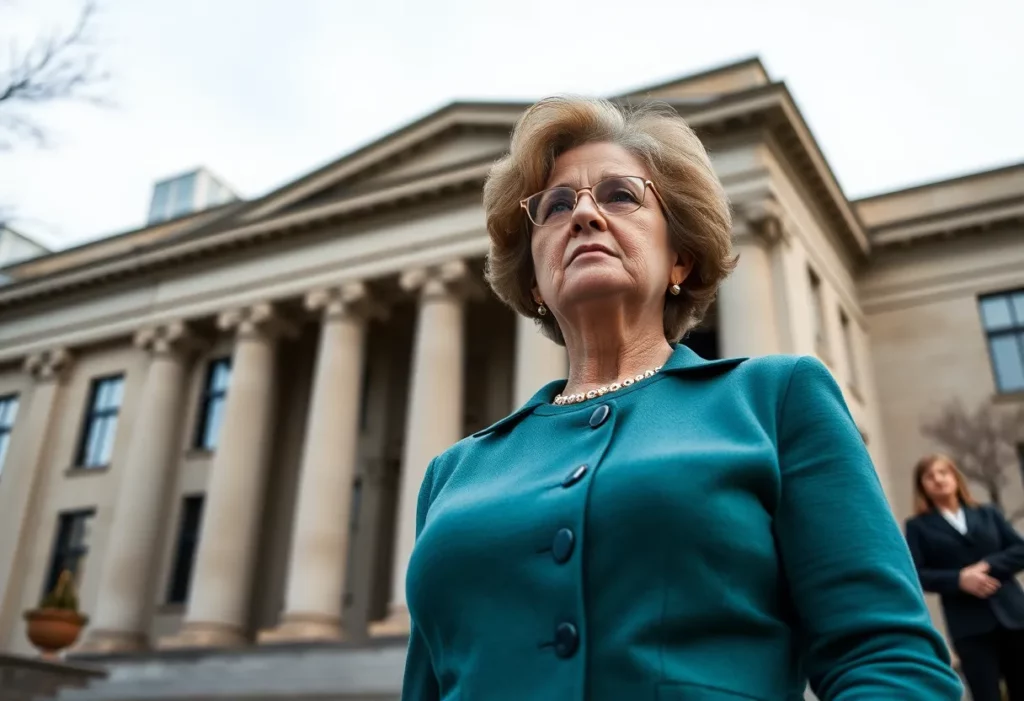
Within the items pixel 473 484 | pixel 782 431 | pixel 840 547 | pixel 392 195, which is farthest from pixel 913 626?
pixel 392 195

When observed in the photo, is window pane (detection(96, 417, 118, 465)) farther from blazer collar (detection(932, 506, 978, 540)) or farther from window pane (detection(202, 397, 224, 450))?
blazer collar (detection(932, 506, 978, 540))

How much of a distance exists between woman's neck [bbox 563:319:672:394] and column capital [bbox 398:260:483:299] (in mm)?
20102

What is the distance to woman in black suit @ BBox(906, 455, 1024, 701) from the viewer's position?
648 cm

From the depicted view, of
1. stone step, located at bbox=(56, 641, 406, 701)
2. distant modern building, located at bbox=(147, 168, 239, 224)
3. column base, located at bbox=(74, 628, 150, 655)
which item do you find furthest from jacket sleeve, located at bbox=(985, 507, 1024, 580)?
distant modern building, located at bbox=(147, 168, 239, 224)

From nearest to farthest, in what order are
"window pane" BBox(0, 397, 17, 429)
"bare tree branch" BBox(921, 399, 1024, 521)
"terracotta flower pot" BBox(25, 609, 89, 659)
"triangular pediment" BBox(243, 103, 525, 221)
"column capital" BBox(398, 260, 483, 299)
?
"bare tree branch" BBox(921, 399, 1024, 521) < "terracotta flower pot" BBox(25, 609, 89, 659) < "column capital" BBox(398, 260, 483, 299) < "triangular pediment" BBox(243, 103, 525, 221) < "window pane" BBox(0, 397, 17, 429)

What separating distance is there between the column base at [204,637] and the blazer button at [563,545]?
71.1ft

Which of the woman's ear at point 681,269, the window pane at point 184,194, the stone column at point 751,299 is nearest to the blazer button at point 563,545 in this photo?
the woman's ear at point 681,269

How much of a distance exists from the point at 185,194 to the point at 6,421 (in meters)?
17.1

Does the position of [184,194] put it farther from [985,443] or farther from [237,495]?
[985,443]

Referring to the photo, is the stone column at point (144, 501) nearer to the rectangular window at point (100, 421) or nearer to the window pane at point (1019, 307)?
the rectangular window at point (100, 421)

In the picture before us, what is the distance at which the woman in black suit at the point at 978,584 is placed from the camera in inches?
255

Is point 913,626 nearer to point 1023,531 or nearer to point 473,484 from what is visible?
point 473,484

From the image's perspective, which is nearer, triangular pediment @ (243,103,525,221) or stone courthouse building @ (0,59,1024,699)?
stone courthouse building @ (0,59,1024,699)

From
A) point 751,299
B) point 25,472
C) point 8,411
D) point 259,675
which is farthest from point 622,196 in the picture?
point 8,411
